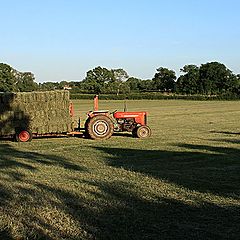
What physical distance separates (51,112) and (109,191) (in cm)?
1164

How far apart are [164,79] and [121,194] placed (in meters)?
147

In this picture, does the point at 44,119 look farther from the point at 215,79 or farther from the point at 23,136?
the point at 215,79

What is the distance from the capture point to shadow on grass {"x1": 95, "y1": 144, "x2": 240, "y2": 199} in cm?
952

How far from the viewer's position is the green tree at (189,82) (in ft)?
448

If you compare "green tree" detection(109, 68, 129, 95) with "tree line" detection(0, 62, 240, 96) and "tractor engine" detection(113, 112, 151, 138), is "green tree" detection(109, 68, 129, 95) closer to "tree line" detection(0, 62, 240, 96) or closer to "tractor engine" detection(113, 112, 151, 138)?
"tree line" detection(0, 62, 240, 96)

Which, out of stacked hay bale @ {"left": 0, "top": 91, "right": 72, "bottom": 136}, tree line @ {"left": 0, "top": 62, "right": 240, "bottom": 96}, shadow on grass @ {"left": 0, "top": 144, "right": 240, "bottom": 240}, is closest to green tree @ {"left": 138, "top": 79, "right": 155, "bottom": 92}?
tree line @ {"left": 0, "top": 62, "right": 240, "bottom": 96}

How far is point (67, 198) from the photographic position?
8.19 meters

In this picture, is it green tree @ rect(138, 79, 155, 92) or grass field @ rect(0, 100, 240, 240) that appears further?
green tree @ rect(138, 79, 155, 92)

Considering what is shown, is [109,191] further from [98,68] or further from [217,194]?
[98,68]

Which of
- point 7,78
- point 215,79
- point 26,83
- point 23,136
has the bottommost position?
point 23,136

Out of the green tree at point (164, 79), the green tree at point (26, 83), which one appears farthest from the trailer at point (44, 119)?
the green tree at point (164, 79)

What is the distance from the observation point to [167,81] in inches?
6009

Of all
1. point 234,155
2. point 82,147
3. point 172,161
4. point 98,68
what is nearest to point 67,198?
point 172,161

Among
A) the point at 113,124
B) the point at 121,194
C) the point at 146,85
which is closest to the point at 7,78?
the point at 146,85
